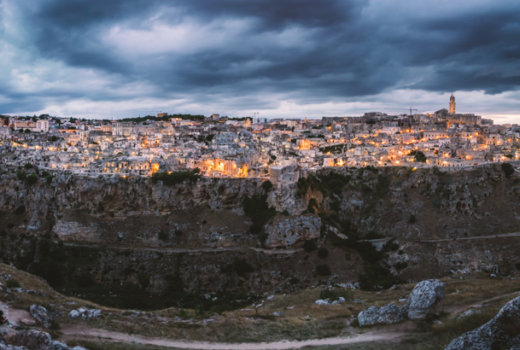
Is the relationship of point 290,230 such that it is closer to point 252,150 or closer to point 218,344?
point 252,150

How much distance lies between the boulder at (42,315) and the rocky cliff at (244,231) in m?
26.5

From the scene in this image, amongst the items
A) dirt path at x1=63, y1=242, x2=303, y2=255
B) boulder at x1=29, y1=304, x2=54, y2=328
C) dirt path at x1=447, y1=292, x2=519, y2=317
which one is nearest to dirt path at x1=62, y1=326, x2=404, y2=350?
boulder at x1=29, y1=304, x2=54, y2=328

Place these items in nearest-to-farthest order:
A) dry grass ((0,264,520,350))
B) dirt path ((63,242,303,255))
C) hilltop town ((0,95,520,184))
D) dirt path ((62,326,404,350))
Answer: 1. dry grass ((0,264,520,350))
2. dirt path ((62,326,404,350))
3. dirt path ((63,242,303,255))
4. hilltop town ((0,95,520,184))

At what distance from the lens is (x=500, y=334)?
14.1 meters

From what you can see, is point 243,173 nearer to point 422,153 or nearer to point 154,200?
point 154,200

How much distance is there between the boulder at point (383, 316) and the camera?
23828 millimetres

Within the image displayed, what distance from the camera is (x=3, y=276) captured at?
3158 centimetres

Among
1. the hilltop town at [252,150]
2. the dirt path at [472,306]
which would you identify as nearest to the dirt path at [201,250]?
the hilltop town at [252,150]

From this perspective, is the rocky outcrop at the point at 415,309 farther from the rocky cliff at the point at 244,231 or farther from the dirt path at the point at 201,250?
the dirt path at the point at 201,250

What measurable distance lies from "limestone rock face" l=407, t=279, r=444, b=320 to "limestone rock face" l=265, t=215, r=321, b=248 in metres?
35.4

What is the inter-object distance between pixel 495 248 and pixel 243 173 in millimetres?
43223

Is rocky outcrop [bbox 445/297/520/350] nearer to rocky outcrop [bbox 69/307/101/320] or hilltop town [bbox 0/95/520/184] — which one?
rocky outcrop [bbox 69/307/101/320]

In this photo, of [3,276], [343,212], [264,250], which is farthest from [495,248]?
[3,276]

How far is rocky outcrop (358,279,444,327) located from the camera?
920 inches
